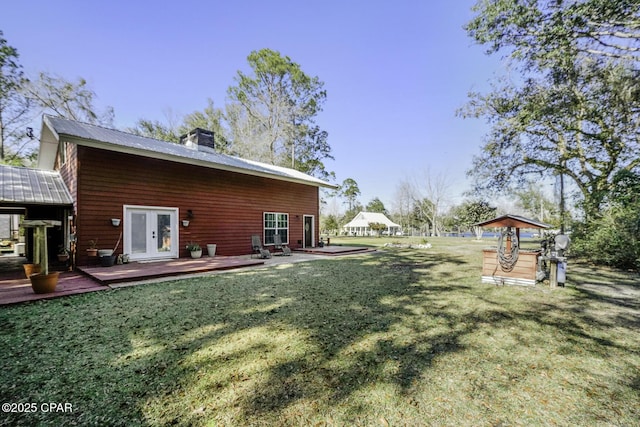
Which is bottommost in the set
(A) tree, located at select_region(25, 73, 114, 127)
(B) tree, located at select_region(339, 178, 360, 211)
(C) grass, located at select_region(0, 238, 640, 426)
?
(C) grass, located at select_region(0, 238, 640, 426)

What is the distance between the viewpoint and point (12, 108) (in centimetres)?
1639

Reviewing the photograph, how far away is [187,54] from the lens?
1284cm

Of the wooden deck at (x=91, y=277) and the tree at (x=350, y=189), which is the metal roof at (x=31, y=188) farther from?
the tree at (x=350, y=189)

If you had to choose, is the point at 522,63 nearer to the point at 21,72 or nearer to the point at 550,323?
the point at 550,323

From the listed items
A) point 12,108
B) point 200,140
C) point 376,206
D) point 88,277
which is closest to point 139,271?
point 88,277

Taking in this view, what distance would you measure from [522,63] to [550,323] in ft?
Answer: 33.4

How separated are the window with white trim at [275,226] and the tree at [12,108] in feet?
52.4

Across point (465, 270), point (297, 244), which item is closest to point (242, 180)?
point (297, 244)

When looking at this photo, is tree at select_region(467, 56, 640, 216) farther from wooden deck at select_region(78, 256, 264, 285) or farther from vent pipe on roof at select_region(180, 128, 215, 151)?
vent pipe on roof at select_region(180, 128, 215, 151)

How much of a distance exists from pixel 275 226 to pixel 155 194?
16.1 ft

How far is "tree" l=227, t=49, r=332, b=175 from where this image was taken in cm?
2031

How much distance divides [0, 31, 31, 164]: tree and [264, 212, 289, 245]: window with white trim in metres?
16.0

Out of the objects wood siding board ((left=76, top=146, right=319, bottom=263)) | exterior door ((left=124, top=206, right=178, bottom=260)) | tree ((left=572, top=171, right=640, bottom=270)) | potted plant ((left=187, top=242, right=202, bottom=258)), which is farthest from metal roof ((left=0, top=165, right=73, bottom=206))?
tree ((left=572, top=171, right=640, bottom=270))

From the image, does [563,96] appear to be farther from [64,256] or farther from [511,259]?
[64,256]
